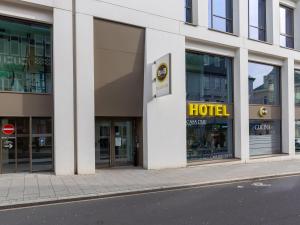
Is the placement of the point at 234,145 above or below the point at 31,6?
below

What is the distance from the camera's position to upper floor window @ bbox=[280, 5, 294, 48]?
929 inches

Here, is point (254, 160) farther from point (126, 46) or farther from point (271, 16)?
point (126, 46)

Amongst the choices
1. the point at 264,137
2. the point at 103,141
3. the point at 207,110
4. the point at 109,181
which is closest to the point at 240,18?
the point at 207,110

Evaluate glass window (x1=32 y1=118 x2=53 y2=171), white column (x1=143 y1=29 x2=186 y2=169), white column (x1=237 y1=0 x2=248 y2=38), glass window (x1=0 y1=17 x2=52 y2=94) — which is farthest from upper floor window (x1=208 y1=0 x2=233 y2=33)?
glass window (x1=32 y1=118 x2=53 y2=171)

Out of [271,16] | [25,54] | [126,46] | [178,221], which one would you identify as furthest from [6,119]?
[271,16]

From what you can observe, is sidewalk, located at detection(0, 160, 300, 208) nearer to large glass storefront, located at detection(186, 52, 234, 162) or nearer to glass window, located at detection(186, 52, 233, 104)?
large glass storefront, located at detection(186, 52, 234, 162)

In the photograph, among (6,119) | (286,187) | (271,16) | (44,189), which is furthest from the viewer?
(271,16)

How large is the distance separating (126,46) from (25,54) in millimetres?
4141

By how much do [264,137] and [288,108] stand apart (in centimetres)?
239

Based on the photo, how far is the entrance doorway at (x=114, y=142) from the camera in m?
16.1

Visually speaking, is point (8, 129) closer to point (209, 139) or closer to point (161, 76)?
point (161, 76)

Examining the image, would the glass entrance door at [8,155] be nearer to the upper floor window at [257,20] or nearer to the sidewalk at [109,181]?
the sidewalk at [109,181]

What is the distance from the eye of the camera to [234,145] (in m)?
20.4

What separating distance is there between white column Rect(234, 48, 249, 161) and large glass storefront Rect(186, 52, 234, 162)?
333 millimetres
